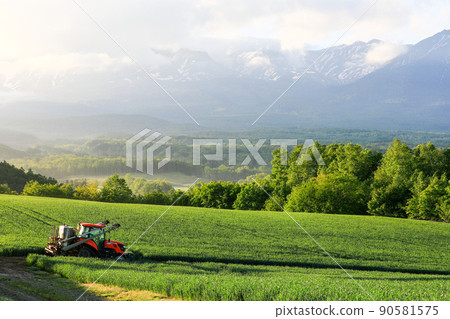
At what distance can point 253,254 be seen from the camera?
71.2 ft

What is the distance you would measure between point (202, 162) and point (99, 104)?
174 feet

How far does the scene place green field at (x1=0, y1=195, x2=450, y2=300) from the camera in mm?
11766

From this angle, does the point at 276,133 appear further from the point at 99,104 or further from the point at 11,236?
the point at 11,236

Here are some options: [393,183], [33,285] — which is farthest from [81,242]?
[393,183]

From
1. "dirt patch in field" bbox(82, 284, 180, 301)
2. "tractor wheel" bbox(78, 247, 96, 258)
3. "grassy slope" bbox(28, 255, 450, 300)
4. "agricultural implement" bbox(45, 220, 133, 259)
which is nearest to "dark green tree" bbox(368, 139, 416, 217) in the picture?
"grassy slope" bbox(28, 255, 450, 300)

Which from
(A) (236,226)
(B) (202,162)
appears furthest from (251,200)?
(A) (236,226)

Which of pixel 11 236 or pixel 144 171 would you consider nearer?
pixel 11 236

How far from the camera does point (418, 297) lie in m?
10.9

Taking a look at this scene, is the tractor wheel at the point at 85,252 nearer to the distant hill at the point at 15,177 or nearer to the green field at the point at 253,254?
the green field at the point at 253,254

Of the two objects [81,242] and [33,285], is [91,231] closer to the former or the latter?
[81,242]

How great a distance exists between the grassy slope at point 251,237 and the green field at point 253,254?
0.07m

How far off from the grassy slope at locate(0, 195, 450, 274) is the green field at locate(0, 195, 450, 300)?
0.22ft

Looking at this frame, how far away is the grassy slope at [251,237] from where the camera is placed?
69.2 feet

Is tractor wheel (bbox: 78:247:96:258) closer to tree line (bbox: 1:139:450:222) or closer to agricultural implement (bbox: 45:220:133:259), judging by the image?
agricultural implement (bbox: 45:220:133:259)
